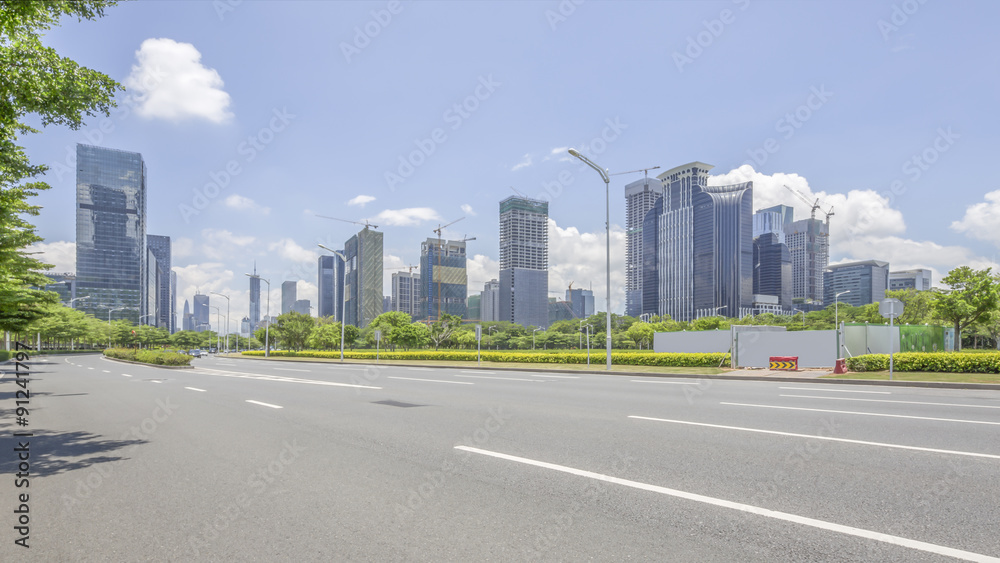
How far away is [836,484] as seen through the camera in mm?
5055

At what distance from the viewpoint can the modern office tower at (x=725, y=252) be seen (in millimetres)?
176375

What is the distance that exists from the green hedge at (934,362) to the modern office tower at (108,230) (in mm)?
158418

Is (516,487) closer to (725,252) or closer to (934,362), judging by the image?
(934,362)

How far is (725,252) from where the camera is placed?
581 ft

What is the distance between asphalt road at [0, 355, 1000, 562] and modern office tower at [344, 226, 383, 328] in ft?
459

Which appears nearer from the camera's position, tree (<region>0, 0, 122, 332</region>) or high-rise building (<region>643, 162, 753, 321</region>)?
tree (<region>0, 0, 122, 332</region>)

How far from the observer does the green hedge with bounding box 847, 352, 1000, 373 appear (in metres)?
19.8

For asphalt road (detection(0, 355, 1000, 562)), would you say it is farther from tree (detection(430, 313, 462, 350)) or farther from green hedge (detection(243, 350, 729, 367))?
tree (detection(430, 313, 462, 350))

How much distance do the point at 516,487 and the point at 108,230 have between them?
169 m

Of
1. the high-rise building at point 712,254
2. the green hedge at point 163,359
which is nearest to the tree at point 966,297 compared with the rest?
the green hedge at point 163,359

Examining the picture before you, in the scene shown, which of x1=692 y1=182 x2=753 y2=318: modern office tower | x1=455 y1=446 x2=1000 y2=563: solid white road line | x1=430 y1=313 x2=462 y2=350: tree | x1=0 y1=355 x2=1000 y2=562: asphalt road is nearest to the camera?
x1=455 y1=446 x2=1000 y2=563: solid white road line

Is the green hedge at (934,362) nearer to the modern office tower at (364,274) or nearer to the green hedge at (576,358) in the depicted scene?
the green hedge at (576,358)

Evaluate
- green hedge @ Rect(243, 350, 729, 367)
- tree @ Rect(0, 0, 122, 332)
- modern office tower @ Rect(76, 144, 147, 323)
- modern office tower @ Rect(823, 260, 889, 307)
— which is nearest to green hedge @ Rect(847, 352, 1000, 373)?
green hedge @ Rect(243, 350, 729, 367)

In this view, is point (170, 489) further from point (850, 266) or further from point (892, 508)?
point (850, 266)
